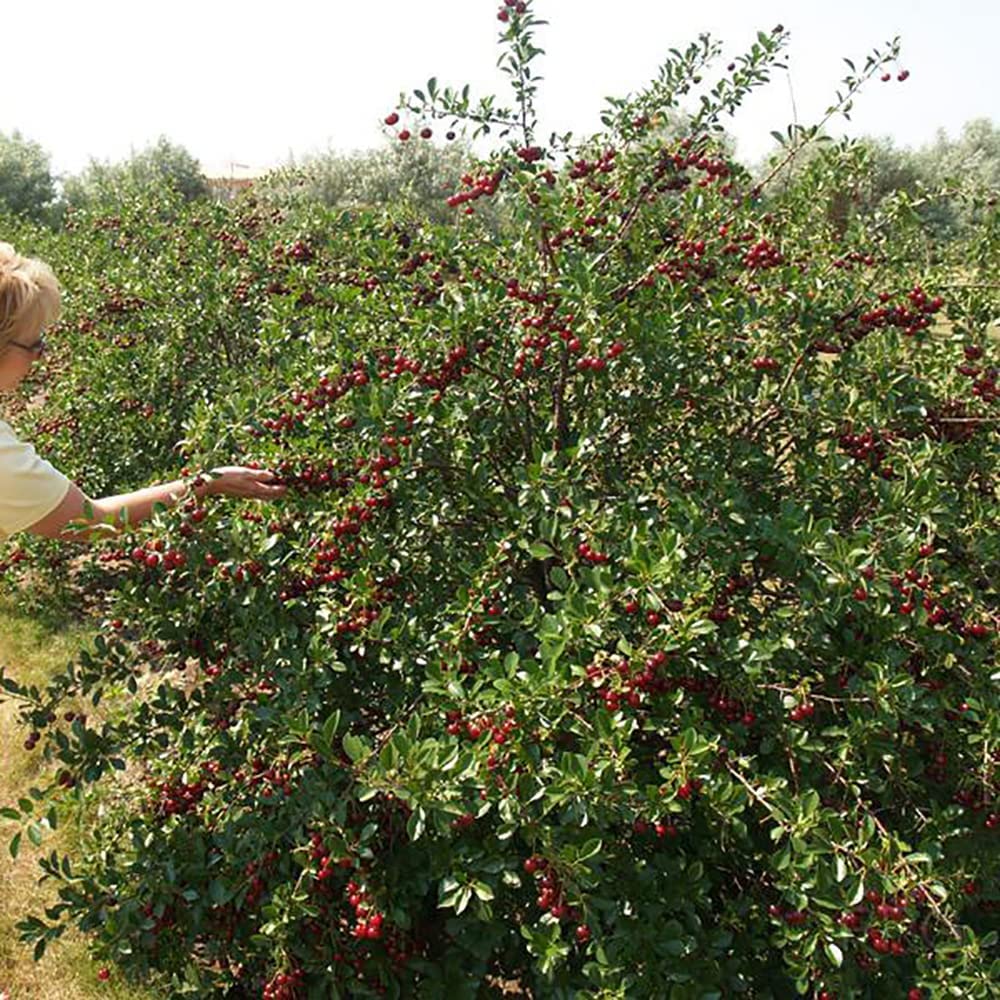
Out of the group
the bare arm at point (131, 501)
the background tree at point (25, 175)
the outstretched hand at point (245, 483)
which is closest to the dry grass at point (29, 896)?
the bare arm at point (131, 501)

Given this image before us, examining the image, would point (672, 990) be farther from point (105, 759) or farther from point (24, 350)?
point (24, 350)

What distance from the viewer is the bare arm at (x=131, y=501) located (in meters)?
2.36

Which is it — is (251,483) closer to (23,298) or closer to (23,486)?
(23,486)

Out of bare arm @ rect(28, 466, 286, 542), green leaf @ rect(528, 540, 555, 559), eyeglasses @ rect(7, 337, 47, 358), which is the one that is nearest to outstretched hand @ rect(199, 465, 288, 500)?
bare arm @ rect(28, 466, 286, 542)

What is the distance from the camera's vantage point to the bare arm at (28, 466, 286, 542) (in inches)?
93.0

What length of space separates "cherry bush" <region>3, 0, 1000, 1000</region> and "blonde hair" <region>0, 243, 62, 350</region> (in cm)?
58

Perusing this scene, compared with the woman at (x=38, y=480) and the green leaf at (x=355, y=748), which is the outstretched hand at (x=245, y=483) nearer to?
the woman at (x=38, y=480)

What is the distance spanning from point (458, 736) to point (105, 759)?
1091mm

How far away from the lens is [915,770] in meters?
2.60

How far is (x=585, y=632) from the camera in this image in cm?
222

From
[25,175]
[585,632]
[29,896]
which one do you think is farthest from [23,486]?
[25,175]

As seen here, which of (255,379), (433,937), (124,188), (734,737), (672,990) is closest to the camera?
(672,990)

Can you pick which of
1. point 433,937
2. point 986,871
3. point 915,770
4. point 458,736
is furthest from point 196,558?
point 986,871

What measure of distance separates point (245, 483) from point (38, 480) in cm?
55
